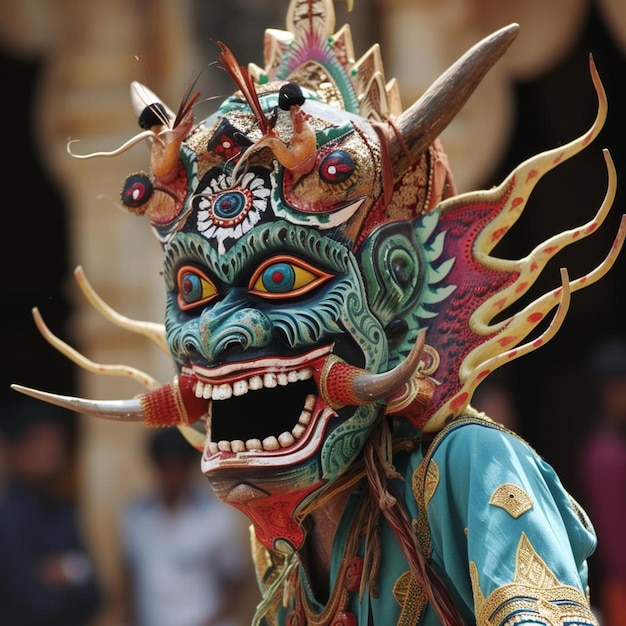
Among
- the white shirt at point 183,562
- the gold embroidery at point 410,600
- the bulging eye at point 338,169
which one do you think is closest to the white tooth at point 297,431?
the gold embroidery at point 410,600

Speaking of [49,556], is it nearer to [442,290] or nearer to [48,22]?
[48,22]

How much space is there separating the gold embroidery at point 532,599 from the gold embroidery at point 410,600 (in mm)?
213

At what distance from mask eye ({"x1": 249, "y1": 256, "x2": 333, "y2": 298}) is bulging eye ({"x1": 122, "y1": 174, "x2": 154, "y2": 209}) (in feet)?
0.95

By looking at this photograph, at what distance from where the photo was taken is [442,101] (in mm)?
2785

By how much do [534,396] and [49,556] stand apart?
150 inches

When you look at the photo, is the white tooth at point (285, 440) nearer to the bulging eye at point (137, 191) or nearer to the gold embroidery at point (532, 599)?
the gold embroidery at point (532, 599)

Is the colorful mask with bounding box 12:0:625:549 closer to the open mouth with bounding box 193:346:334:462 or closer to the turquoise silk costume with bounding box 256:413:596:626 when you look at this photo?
the open mouth with bounding box 193:346:334:462

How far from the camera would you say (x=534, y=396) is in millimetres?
9000

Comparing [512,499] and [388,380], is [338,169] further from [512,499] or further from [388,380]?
[512,499]

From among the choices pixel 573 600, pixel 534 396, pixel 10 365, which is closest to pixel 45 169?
pixel 10 365

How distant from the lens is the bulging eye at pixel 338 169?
2766 mm

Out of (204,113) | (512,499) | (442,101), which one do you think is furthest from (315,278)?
(204,113)

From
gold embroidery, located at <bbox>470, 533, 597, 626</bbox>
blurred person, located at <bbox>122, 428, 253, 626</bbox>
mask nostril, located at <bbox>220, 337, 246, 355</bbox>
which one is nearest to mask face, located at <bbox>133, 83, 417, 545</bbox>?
mask nostril, located at <bbox>220, 337, 246, 355</bbox>

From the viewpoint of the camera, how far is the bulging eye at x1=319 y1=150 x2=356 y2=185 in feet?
9.07
